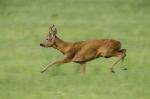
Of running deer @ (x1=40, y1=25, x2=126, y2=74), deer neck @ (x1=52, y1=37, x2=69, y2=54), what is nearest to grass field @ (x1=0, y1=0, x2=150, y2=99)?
running deer @ (x1=40, y1=25, x2=126, y2=74)

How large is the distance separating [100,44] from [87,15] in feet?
40.3

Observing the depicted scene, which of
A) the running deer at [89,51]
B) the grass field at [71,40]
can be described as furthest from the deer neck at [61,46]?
the grass field at [71,40]

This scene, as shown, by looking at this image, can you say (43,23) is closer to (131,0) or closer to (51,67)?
(131,0)

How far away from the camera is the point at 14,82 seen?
48.1 ft

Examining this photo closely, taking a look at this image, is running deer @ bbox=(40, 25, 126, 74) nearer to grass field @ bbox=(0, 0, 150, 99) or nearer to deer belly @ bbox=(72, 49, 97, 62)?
deer belly @ bbox=(72, 49, 97, 62)

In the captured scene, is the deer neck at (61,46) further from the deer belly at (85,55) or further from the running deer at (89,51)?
the deer belly at (85,55)

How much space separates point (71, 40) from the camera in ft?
71.8

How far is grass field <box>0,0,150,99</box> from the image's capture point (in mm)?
13375

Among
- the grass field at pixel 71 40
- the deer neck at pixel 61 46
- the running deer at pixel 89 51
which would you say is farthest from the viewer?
the deer neck at pixel 61 46

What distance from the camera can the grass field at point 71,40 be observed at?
13.4 meters

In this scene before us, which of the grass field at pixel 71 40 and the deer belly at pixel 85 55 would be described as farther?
the deer belly at pixel 85 55

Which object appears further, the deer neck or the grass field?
the deer neck

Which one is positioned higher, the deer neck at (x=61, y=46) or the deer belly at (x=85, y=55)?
the deer neck at (x=61, y=46)

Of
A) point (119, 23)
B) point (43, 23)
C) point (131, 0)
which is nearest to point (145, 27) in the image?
point (119, 23)
